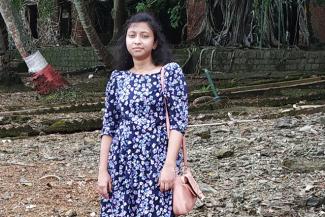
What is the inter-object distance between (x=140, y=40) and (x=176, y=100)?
409mm

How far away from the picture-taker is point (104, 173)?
387 cm

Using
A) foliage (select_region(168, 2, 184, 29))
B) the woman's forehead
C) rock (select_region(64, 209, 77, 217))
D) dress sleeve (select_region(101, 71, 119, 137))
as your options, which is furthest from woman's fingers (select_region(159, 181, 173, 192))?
foliage (select_region(168, 2, 184, 29))

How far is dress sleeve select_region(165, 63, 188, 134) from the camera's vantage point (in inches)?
147

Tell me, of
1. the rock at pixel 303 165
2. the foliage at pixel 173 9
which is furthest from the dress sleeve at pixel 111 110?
the foliage at pixel 173 9

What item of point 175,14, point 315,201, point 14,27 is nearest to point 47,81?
point 14,27

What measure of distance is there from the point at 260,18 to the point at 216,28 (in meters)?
2.08

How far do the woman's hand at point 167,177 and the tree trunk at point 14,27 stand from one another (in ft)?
38.2

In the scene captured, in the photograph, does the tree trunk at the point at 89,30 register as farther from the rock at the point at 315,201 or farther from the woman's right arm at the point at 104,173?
the woman's right arm at the point at 104,173

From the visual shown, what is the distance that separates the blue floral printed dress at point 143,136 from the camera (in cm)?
377

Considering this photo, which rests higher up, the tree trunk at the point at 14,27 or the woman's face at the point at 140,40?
the woman's face at the point at 140,40

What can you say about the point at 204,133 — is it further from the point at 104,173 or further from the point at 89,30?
the point at 89,30

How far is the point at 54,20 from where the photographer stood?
80.3 feet

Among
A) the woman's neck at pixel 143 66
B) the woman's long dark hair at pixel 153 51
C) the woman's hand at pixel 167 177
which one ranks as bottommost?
the woman's hand at pixel 167 177

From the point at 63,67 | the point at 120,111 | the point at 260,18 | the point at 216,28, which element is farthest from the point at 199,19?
the point at 120,111
